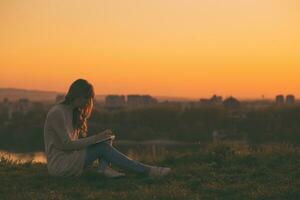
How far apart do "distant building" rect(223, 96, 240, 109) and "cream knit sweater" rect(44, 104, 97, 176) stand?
150ft

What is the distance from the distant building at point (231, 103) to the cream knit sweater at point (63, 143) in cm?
4576

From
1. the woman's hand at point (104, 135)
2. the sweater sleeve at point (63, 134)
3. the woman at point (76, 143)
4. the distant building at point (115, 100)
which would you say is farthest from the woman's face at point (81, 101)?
the distant building at point (115, 100)

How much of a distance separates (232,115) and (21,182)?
3663 centimetres

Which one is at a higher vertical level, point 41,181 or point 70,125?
point 70,125

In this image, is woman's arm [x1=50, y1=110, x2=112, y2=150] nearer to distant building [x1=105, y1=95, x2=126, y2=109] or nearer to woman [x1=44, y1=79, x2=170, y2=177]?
woman [x1=44, y1=79, x2=170, y2=177]

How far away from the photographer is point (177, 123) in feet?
135

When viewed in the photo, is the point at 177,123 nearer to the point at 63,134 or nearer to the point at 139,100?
the point at 139,100

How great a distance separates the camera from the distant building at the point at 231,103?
53.7 metres

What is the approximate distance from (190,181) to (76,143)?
157cm

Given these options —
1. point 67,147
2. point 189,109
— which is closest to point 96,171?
point 67,147

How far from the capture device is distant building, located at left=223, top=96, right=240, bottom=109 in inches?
2113

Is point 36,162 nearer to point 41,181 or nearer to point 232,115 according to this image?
point 41,181

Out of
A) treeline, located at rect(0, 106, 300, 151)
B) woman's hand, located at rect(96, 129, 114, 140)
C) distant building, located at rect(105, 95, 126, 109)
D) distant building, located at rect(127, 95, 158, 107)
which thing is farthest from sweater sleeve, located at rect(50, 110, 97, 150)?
distant building, located at rect(127, 95, 158, 107)

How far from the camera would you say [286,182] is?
700 centimetres
